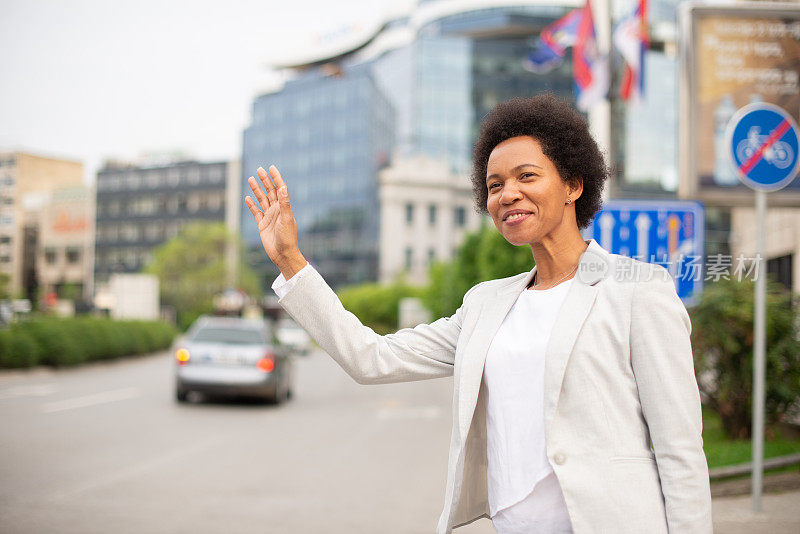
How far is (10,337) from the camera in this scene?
1988cm

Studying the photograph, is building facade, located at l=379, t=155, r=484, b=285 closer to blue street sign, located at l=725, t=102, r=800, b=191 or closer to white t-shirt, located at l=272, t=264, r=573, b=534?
blue street sign, located at l=725, t=102, r=800, b=191

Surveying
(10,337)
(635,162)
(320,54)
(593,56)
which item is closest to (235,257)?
(320,54)

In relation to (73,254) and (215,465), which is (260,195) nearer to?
(215,465)

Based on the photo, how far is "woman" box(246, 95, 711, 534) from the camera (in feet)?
6.75

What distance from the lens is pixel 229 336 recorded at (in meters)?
15.3

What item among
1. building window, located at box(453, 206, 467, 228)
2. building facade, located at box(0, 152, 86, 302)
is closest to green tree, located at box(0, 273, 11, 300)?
building facade, located at box(0, 152, 86, 302)

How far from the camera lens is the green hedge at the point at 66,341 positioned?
1997 centimetres

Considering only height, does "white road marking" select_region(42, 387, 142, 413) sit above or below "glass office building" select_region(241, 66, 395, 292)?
below

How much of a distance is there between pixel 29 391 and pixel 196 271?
206 ft

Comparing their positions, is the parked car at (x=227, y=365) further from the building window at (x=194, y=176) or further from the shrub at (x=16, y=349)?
the building window at (x=194, y=176)

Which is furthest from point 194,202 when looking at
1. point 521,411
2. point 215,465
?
point 521,411

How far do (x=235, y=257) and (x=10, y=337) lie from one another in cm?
6563

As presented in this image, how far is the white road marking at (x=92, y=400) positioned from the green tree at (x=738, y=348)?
1000cm

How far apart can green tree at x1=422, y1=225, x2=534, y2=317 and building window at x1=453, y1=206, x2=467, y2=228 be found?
25678 millimetres
